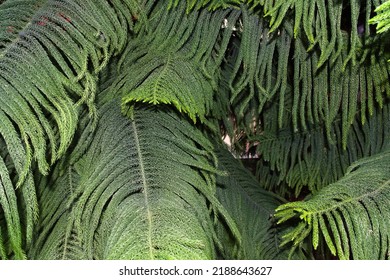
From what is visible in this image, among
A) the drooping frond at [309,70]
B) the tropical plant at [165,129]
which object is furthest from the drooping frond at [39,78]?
the drooping frond at [309,70]

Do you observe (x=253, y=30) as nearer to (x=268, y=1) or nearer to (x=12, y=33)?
(x=268, y=1)

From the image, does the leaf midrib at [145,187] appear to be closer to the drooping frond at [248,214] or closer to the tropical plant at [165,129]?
the tropical plant at [165,129]

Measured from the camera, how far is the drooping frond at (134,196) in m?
0.48

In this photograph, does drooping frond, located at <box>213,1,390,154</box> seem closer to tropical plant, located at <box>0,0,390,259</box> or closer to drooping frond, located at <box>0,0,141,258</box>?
tropical plant, located at <box>0,0,390,259</box>

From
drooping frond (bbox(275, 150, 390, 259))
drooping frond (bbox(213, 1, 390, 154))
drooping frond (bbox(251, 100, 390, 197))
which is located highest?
drooping frond (bbox(213, 1, 390, 154))

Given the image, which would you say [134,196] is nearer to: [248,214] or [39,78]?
[39,78]

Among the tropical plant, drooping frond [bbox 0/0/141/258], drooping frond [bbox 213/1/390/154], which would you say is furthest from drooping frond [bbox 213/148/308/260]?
drooping frond [bbox 0/0/141/258]

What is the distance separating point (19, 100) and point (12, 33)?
0.11 m

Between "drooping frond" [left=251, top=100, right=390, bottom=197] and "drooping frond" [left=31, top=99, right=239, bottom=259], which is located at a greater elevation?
"drooping frond" [left=251, top=100, right=390, bottom=197]

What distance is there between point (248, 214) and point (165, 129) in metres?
0.24

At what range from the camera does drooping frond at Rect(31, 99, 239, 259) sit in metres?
0.48

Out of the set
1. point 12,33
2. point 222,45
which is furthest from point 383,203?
point 12,33

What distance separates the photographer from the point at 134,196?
0.54 m

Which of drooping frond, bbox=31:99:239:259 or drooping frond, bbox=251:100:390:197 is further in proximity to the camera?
drooping frond, bbox=251:100:390:197
